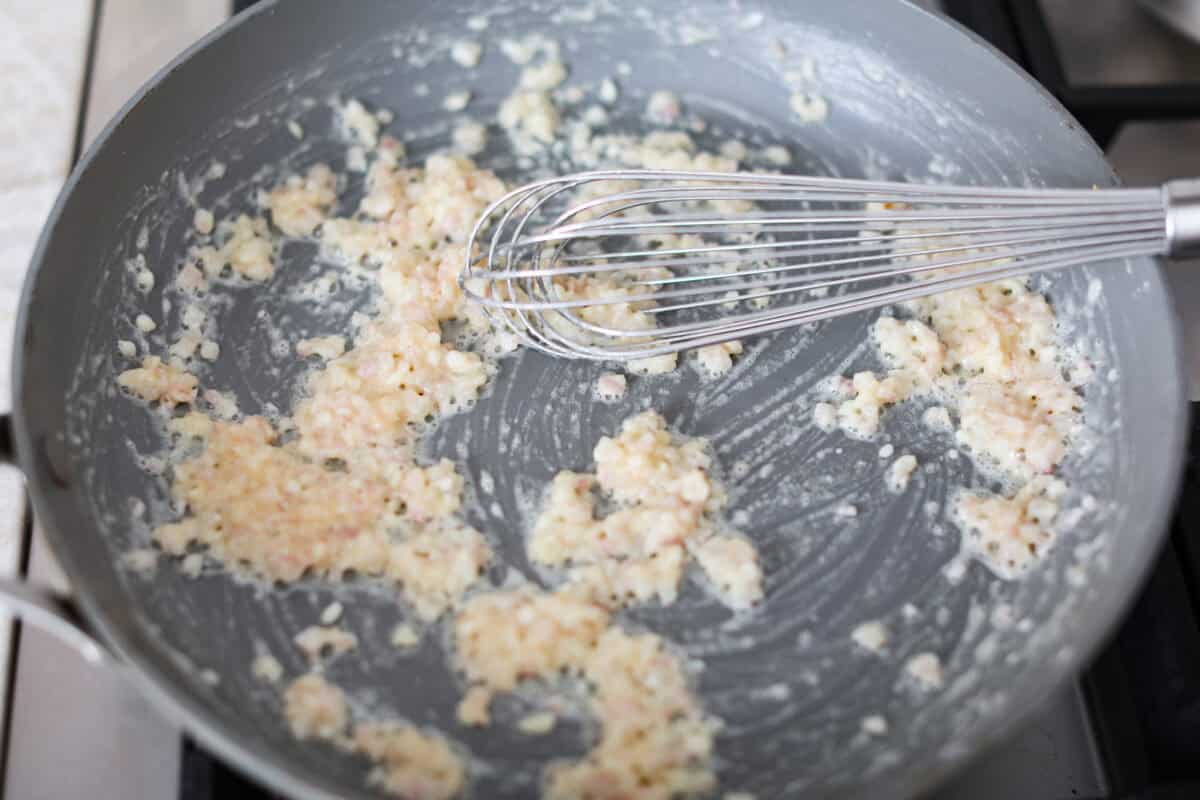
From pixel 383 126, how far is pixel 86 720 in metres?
0.71

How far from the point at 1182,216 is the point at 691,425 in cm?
47

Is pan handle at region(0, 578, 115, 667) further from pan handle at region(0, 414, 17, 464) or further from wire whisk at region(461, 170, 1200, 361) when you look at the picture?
wire whisk at region(461, 170, 1200, 361)

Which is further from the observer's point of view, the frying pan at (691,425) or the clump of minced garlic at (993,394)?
the clump of minced garlic at (993,394)

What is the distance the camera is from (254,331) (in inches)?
45.9

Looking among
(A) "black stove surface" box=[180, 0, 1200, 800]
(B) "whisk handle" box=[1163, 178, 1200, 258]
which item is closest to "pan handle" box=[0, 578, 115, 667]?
(A) "black stove surface" box=[180, 0, 1200, 800]

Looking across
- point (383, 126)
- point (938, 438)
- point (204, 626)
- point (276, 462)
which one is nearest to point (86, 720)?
point (204, 626)

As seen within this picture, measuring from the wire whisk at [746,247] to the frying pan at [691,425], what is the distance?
59mm

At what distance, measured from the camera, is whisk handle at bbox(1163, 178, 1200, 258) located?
0.94 meters

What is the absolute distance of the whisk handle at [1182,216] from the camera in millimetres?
935

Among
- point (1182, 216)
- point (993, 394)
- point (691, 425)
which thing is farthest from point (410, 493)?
point (1182, 216)

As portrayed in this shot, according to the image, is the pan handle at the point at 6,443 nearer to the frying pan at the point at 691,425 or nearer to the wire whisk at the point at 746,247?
the frying pan at the point at 691,425

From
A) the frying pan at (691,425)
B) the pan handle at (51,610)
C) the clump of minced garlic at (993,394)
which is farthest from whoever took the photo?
the clump of minced garlic at (993,394)

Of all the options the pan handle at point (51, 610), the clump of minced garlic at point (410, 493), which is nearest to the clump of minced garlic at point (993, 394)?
the clump of minced garlic at point (410, 493)

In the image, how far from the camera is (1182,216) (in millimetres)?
936
